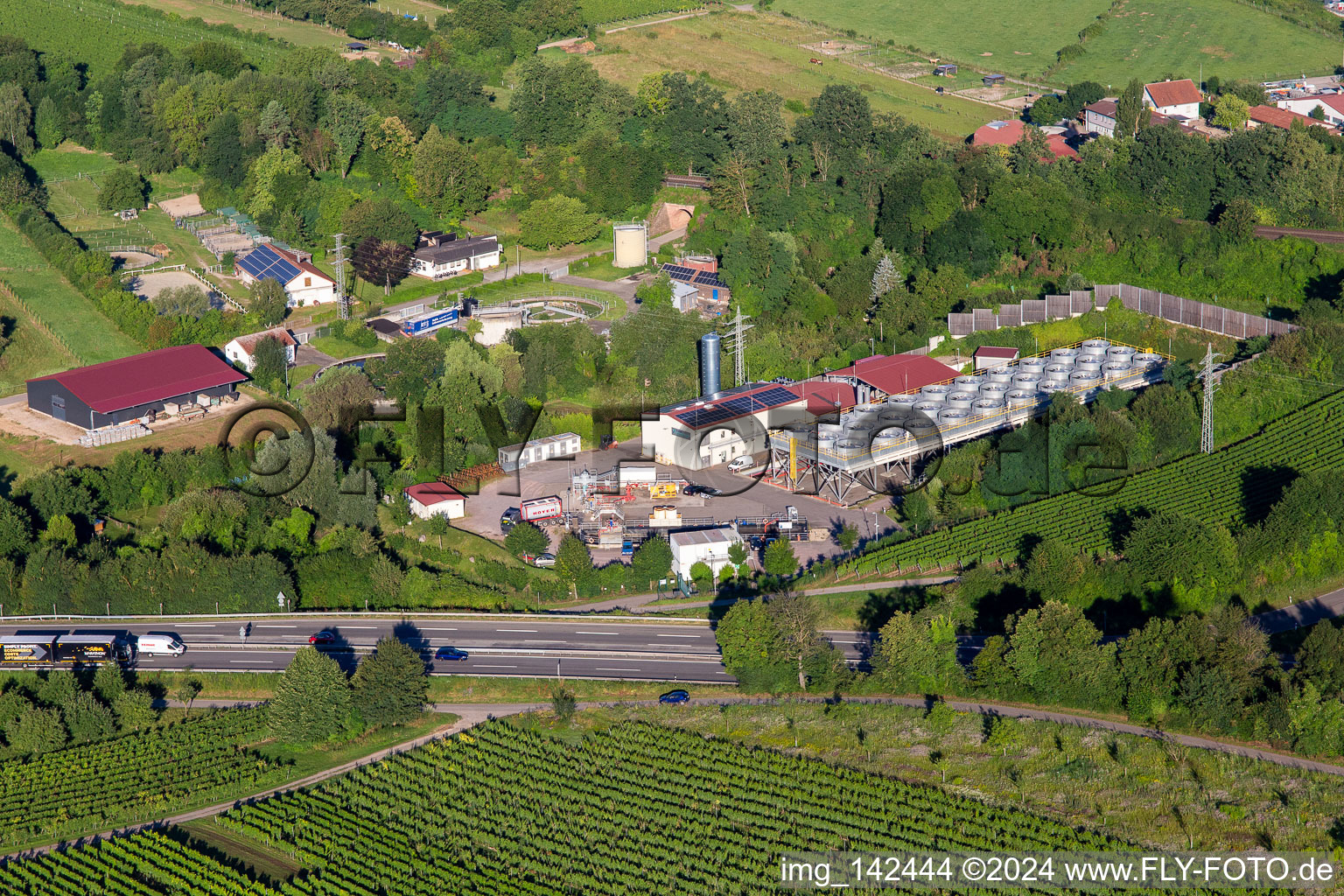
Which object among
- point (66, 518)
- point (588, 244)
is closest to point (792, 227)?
point (588, 244)

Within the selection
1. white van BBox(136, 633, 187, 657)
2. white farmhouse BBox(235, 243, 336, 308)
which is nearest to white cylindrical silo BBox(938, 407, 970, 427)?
white van BBox(136, 633, 187, 657)

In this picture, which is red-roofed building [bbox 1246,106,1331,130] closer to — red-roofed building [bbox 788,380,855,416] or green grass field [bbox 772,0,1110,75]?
green grass field [bbox 772,0,1110,75]

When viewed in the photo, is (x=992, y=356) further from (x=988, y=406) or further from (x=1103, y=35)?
(x=1103, y=35)

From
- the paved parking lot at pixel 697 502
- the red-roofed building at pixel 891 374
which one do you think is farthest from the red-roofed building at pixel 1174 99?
the paved parking lot at pixel 697 502

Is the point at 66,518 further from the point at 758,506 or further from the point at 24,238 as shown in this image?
the point at 24,238

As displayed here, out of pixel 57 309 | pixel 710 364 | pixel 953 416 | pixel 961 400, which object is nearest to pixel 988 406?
pixel 961 400

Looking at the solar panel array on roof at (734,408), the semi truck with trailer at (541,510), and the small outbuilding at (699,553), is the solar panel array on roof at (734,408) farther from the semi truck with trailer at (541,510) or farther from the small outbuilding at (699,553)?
the small outbuilding at (699,553)
